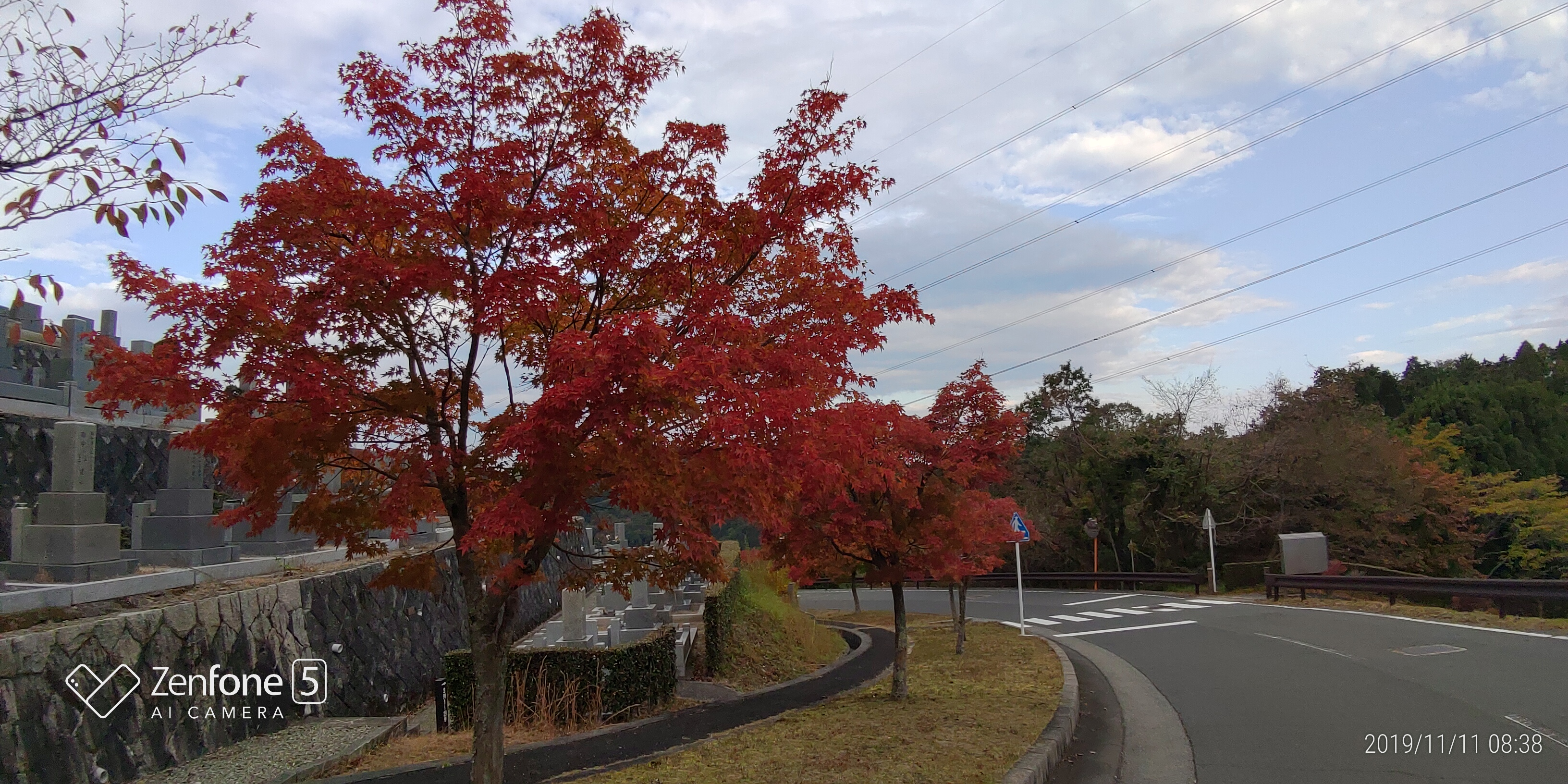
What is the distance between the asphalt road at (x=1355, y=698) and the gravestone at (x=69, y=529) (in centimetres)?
954

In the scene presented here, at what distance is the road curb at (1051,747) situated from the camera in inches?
259

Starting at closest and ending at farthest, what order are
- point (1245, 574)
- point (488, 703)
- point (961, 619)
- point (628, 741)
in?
point (488, 703), point (628, 741), point (961, 619), point (1245, 574)

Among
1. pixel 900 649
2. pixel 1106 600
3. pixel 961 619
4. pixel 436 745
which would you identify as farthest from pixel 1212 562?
pixel 436 745

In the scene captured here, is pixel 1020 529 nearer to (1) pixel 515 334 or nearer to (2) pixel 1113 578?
(1) pixel 515 334

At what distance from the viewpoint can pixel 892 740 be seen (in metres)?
7.79

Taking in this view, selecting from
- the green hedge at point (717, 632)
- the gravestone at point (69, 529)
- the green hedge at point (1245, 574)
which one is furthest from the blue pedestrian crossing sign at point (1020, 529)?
the green hedge at point (1245, 574)

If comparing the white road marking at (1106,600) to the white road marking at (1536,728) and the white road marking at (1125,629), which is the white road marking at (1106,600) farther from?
the white road marking at (1536,728)

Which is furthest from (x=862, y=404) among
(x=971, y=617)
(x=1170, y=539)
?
(x=1170, y=539)

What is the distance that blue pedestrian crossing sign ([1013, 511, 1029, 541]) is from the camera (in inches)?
569

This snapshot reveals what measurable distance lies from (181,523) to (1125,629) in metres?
17.0

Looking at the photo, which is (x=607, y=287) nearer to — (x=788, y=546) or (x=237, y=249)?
(x=237, y=249)

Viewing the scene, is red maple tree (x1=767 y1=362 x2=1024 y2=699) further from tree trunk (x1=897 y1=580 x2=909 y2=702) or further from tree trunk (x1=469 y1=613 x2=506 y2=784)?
tree trunk (x1=469 y1=613 x2=506 y2=784)

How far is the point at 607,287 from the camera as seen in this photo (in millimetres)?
5863

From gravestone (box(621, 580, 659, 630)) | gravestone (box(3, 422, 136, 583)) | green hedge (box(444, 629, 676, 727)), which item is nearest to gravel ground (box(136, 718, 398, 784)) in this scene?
green hedge (box(444, 629, 676, 727))
